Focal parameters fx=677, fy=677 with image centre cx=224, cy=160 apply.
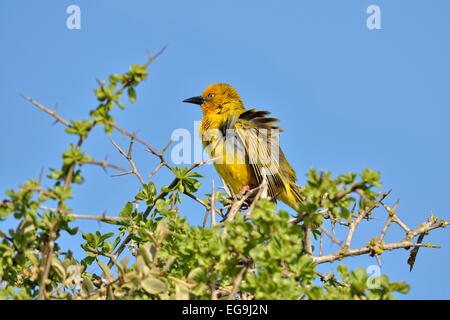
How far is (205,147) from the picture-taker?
704cm

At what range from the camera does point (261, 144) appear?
273 inches

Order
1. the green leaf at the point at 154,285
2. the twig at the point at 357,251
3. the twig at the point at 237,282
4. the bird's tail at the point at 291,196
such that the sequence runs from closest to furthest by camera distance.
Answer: the twig at the point at 237,282 → the green leaf at the point at 154,285 → the twig at the point at 357,251 → the bird's tail at the point at 291,196

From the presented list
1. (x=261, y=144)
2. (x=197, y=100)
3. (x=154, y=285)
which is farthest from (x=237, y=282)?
(x=197, y=100)

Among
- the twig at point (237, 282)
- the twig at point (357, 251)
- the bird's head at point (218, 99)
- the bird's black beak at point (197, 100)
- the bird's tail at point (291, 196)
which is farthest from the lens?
the bird's black beak at point (197, 100)

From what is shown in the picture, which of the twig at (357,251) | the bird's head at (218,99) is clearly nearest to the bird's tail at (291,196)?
the bird's head at (218,99)

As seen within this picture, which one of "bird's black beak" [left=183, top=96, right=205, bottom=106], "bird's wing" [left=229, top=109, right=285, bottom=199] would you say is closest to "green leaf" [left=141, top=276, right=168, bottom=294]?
"bird's wing" [left=229, top=109, right=285, bottom=199]

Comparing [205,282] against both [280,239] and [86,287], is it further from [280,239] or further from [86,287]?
[86,287]

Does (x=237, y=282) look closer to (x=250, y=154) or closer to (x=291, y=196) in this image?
(x=250, y=154)

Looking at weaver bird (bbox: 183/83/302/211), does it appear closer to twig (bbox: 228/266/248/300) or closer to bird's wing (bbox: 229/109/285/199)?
bird's wing (bbox: 229/109/285/199)

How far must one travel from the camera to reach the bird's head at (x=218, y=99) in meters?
7.99

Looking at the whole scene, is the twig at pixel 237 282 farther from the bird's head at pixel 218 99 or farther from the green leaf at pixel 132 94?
the bird's head at pixel 218 99

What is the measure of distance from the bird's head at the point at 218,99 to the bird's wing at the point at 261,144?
2.54ft

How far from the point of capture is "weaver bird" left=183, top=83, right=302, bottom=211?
6.80 m
